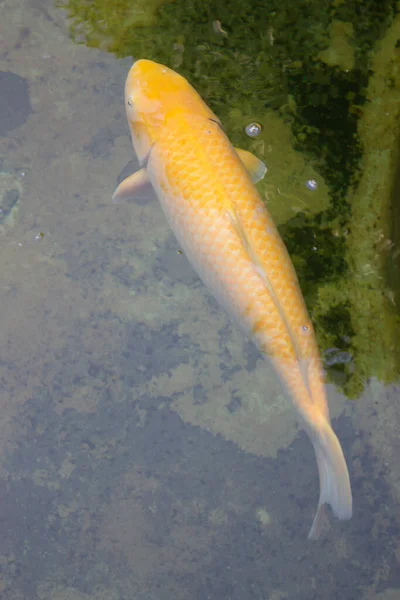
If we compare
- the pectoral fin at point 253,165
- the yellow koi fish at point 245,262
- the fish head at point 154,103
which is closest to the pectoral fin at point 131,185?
the fish head at point 154,103

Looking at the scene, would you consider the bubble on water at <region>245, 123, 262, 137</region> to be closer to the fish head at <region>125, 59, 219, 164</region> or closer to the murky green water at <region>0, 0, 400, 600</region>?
the murky green water at <region>0, 0, 400, 600</region>

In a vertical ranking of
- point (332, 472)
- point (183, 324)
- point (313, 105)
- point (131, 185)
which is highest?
point (313, 105)

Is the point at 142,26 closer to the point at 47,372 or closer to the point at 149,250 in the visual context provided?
the point at 149,250

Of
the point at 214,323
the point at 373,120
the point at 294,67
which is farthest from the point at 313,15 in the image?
the point at 214,323

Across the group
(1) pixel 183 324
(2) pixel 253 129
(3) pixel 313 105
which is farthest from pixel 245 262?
(3) pixel 313 105

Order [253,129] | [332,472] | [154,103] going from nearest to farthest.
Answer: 1. [332,472]
2. [154,103]
3. [253,129]

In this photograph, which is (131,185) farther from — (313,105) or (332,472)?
(332,472)

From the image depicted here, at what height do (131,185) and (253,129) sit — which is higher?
(253,129)

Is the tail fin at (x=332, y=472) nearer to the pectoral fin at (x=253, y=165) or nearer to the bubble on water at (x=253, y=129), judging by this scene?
the pectoral fin at (x=253, y=165)
